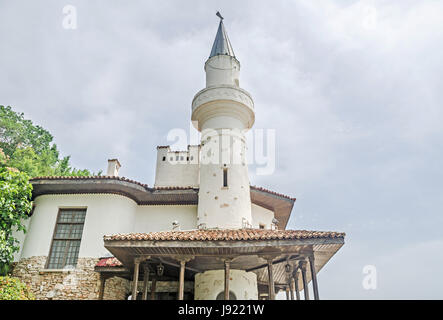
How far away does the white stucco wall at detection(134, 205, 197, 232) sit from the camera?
1396 cm

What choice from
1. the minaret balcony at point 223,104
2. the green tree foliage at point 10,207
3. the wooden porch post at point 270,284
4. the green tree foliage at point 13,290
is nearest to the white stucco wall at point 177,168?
the minaret balcony at point 223,104

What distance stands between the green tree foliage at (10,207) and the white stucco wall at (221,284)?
678cm

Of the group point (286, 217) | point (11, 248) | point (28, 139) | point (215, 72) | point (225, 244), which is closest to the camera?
point (225, 244)

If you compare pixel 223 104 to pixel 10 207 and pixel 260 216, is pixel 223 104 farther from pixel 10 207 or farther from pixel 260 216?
pixel 10 207

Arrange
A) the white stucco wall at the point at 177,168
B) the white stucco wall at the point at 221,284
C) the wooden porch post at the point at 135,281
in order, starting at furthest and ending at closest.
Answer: the white stucco wall at the point at 177,168 → the white stucco wall at the point at 221,284 → the wooden porch post at the point at 135,281

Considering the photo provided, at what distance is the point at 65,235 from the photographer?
13.1m

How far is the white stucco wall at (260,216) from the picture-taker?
1523 cm

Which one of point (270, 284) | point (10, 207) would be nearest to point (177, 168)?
point (10, 207)

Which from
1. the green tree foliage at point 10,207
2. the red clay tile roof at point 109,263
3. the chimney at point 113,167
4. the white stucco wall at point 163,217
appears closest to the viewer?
the green tree foliage at point 10,207

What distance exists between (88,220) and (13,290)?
336 cm

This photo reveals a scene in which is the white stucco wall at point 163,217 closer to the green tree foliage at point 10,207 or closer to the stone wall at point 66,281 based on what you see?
the stone wall at point 66,281

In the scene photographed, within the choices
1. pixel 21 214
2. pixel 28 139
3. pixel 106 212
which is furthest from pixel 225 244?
pixel 28 139
